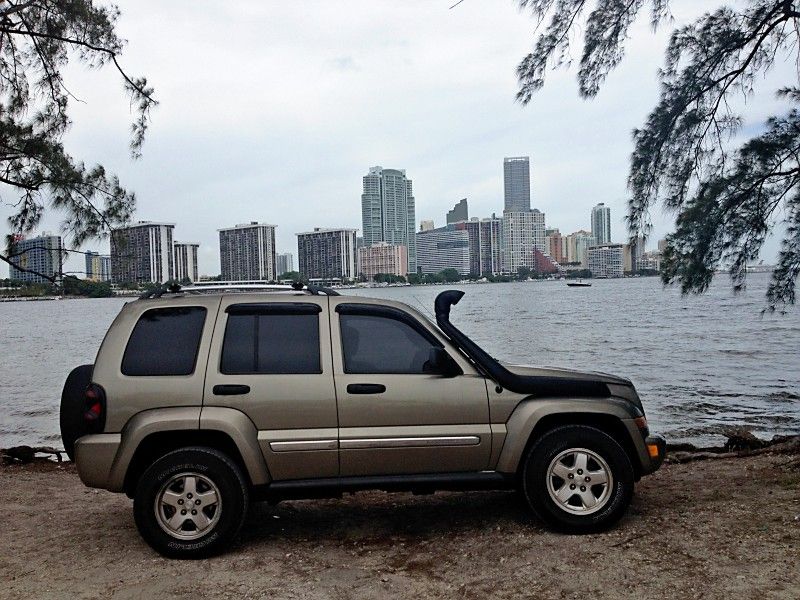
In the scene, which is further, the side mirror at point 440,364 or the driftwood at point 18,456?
the driftwood at point 18,456

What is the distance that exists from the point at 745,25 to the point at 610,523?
5274mm

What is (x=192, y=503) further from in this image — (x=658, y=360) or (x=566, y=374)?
(x=658, y=360)

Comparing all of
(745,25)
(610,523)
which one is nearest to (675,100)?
(745,25)

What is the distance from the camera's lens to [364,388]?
17.5 ft

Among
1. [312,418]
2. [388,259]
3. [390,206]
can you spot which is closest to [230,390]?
[312,418]

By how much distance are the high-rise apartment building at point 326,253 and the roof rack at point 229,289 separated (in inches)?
371

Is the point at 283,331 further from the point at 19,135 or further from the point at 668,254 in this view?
the point at 19,135

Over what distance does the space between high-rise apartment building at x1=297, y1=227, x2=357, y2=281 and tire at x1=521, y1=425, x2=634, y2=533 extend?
34.3ft

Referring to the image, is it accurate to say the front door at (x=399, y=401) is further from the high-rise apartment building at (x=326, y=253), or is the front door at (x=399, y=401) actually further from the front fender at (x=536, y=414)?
the high-rise apartment building at (x=326, y=253)

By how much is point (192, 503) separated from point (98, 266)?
17.0ft

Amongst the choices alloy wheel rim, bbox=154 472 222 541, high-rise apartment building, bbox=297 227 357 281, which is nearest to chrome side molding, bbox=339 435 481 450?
alloy wheel rim, bbox=154 472 222 541

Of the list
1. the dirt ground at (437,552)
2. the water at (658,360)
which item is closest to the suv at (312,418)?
the dirt ground at (437,552)

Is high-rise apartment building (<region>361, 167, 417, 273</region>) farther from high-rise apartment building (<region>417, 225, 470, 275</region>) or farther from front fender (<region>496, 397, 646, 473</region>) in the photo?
front fender (<region>496, 397, 646, 473</region>)

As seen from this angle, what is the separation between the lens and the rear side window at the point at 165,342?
532 centimetres
